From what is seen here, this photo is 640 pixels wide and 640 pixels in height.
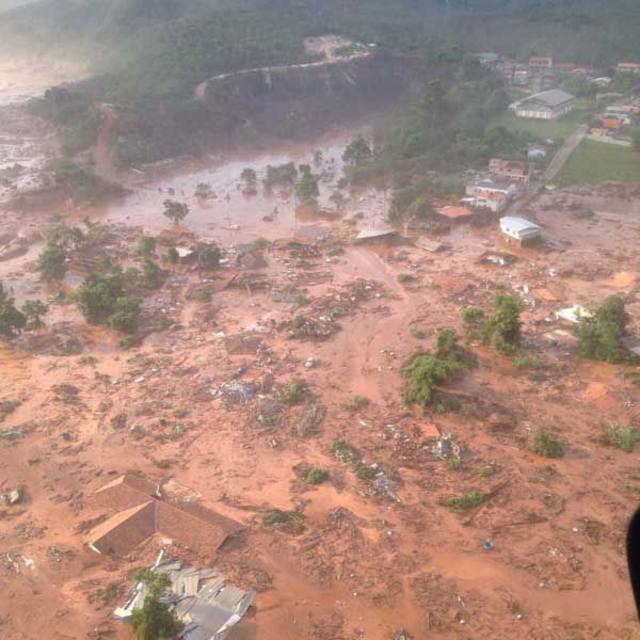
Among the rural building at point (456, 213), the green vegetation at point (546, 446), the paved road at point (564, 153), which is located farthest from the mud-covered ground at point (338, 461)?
the paved road at point (564, 153)

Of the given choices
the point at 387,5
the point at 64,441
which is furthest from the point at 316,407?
the point at 387,5

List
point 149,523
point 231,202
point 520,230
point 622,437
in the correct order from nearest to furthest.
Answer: point 149,523, point 622,437, point 520,230, point 231,202

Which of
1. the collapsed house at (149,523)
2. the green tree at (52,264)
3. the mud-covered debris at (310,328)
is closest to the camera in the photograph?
the collapsed house at (149,523)

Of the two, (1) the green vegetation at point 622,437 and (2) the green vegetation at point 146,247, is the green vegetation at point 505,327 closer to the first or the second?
(1) the green vegetation at point 622,437

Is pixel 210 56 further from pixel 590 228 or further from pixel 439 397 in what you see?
pixel 439 397

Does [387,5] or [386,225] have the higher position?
[387,5]

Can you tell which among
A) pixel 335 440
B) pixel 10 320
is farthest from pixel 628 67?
pixel 10 320

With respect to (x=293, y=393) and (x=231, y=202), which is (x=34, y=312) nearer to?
(x=293, y=393)
